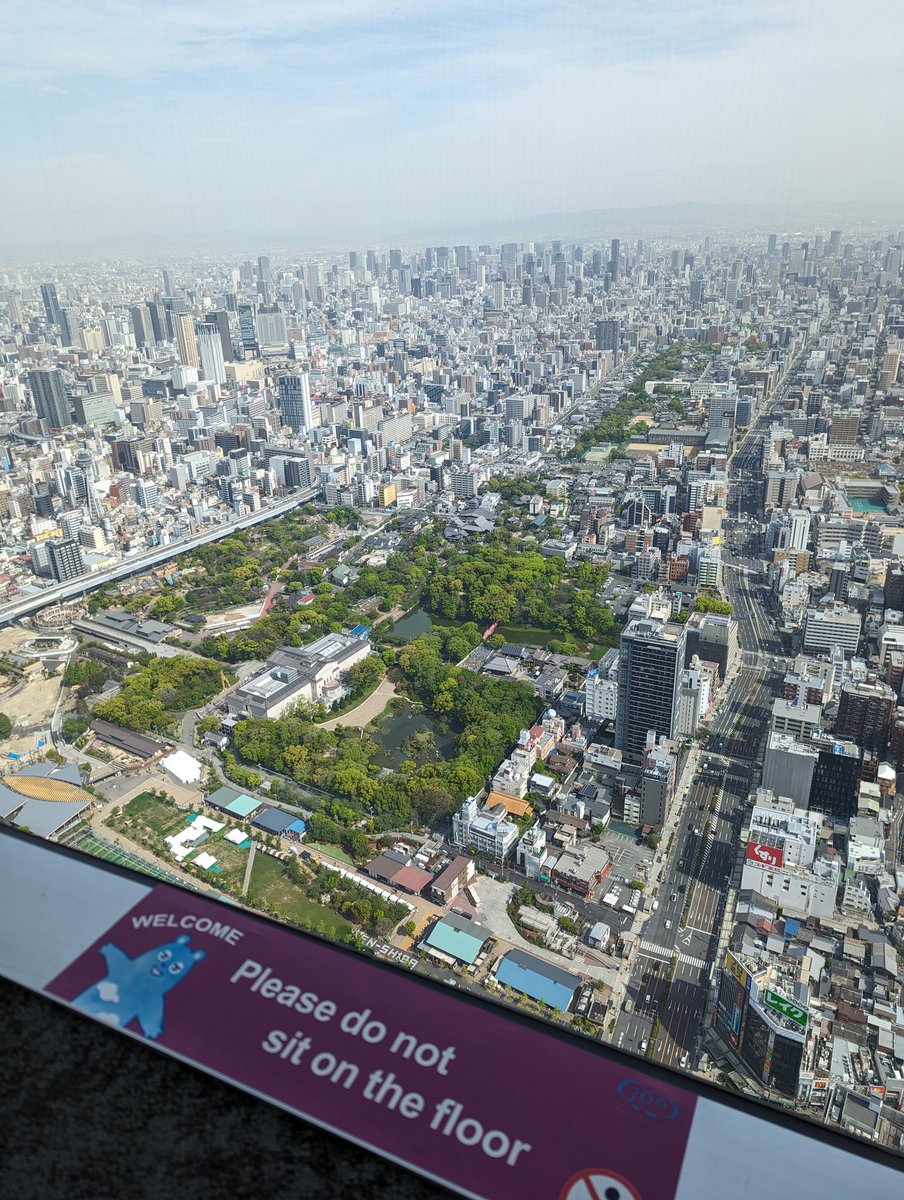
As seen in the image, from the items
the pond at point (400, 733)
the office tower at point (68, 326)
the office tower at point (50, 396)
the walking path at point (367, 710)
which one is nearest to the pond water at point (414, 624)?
the walking path at point (367, 710)

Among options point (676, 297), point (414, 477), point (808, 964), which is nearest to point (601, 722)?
point (808, 964)

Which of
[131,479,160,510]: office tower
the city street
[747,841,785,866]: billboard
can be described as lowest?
the city street

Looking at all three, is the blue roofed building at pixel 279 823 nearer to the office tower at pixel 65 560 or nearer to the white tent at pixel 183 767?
the white tent at pixel 183 767

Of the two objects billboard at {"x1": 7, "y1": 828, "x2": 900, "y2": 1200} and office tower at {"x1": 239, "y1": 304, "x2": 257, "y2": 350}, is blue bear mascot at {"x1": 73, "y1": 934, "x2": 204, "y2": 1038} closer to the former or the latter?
billboard at {"x1": 7, "y1": 828, "x2": 900, "y2": 1200}

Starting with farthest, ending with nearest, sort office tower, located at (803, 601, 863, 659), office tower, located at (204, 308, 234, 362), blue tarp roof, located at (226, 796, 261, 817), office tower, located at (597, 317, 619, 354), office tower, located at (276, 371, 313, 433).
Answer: office tower, located at (597, 317, 619, 354)
office tower, located at (204, 308, 234, 362)
office tower, located at (276, 371, 313, 433)
office tower, located at (803, 601, 863, 659)
blue tarp roof, located at (226, 796, 261, 817)

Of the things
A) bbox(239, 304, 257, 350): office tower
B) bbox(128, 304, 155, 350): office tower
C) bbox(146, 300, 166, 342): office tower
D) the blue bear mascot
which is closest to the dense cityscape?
the blue bear mascot

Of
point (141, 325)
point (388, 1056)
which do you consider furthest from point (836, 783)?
point (141, 325)

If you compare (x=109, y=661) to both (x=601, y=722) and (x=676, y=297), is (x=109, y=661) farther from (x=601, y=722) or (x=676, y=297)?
(x=676, y=297)

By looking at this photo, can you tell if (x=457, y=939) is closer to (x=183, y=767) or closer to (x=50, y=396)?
(x=183, y=767)
